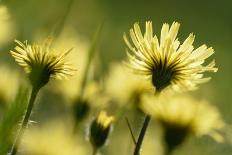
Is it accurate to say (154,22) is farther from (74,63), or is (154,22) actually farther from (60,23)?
(60,23)

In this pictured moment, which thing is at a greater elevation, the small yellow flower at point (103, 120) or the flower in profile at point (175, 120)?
the flower in profile at point (175, 120)

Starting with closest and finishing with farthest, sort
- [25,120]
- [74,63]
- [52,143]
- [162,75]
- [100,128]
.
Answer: [25,120] < [162,75] < [100,128] < [52,143] < [74,63]

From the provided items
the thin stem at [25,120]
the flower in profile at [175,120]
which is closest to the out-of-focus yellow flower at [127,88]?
the flower in profile at [175,120]

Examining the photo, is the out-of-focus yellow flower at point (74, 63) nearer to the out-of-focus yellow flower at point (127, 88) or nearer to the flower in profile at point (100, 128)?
the out-of-focus yellow flower at point (127, 88)

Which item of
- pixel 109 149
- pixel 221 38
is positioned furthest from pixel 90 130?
pixel 221 38

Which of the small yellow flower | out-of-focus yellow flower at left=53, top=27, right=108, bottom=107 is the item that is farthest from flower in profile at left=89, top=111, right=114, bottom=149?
out-of-focus yellow flower at left=53, top=27, right=108, bottom=107

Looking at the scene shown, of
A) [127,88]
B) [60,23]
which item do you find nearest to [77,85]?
[127,88]
